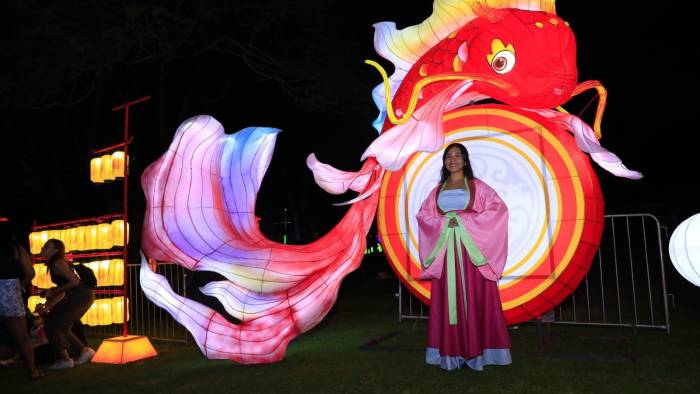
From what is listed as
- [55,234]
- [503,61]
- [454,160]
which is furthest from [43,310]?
[503,61]

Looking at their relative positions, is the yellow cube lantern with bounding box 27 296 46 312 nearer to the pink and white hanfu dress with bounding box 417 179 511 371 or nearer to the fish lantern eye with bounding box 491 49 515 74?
the pink and white hanfu dress with bounding box 417 179 511 371

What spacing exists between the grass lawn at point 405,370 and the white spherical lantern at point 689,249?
0.71m

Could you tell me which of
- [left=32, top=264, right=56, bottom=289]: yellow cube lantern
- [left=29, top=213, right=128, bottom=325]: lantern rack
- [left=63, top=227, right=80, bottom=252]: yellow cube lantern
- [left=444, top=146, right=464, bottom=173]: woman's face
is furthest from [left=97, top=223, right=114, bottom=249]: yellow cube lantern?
[left=444, top=146, right=464, bottom=173]: woman's face

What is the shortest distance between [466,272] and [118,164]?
16.0 ft

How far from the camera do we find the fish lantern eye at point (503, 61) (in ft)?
16.4

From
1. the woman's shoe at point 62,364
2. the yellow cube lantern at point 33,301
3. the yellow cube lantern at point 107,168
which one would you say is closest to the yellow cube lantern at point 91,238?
the yellow cube lantern at point 107,168

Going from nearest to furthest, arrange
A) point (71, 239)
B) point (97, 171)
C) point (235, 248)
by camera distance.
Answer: point (235, 248) → point (97, 171) → point (71, 239)

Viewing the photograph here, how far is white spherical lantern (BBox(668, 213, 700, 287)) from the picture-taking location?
5.05 meters

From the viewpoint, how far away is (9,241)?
5.45m

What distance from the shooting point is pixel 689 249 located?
5109 mm

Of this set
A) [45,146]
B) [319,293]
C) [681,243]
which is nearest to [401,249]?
[319,293]

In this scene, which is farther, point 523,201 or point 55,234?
point 55,234

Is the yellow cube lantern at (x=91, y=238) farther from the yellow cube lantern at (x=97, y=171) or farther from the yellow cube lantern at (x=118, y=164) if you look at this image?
the yellow cube lantern at (x=118, y=164)

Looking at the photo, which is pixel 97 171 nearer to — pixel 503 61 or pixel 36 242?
pixel 36 242
